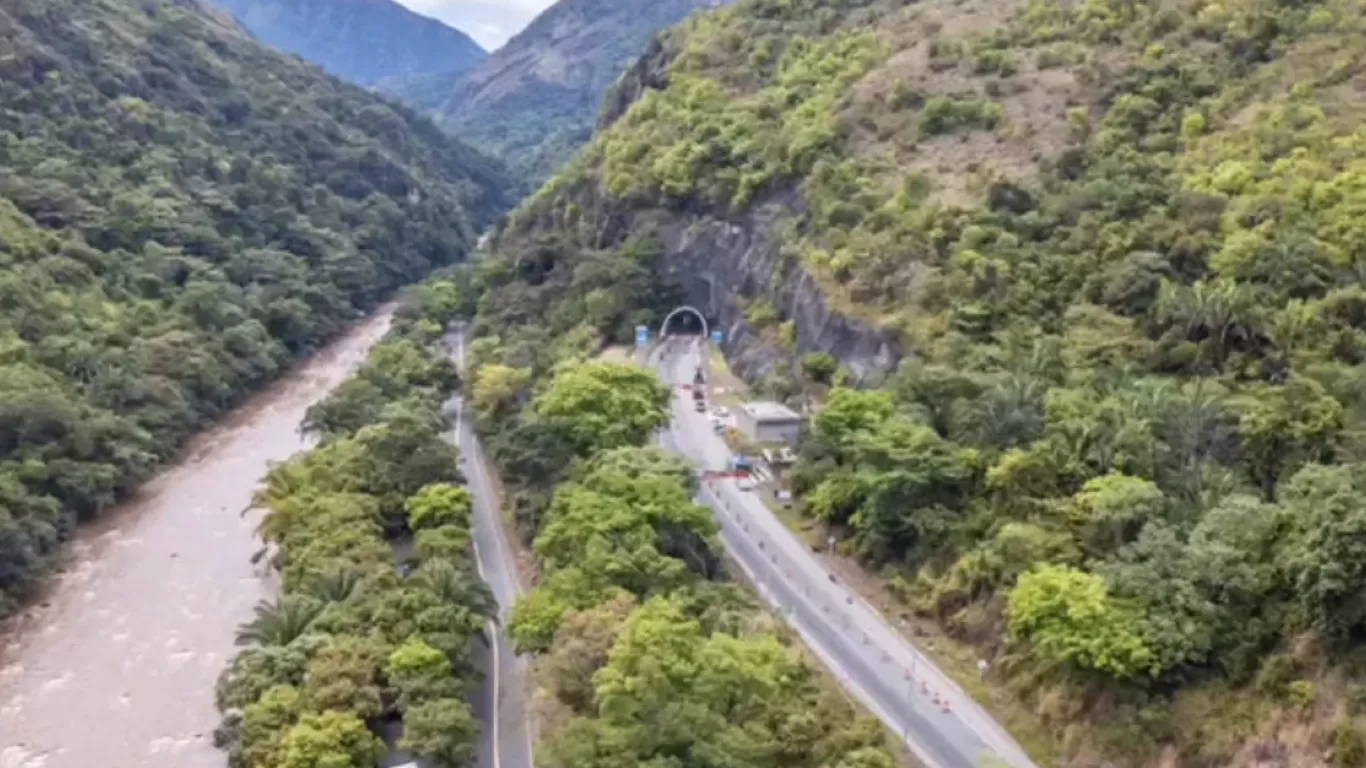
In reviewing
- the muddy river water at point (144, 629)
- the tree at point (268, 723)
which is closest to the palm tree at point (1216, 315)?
the tree at point (268, 723)

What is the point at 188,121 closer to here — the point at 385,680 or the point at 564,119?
the point at 385,680

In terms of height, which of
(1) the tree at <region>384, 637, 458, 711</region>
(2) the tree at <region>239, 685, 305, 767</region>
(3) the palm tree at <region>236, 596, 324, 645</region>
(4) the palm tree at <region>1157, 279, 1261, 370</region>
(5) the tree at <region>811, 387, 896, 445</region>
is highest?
(3) the palm tree at <region>236, 596, 324, 645</region>

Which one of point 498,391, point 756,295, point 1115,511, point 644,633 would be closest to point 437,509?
point 498,391

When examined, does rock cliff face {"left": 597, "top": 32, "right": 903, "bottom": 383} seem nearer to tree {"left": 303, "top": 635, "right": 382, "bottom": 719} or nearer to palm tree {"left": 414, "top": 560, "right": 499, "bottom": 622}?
palm tree {"left": 414, "top": 560, "right": 499, "bottom": 622}

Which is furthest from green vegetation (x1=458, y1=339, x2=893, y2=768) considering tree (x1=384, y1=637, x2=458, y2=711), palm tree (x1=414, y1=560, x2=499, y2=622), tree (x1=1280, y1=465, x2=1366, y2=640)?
tree (x1=1280, y1=465, x2=1366, y2=640)

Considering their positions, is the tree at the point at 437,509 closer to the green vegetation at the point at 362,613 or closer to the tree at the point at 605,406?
the green vegetation at the point at 362,613

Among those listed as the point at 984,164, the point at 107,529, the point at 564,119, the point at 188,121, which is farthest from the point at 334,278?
the point at 564,119

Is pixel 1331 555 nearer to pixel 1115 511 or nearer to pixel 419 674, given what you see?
pixel 1115 511

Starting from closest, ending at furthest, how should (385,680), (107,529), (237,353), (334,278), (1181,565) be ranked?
(1181,565) < (385,680) < (107,529) < (237,353) < (334,278)
